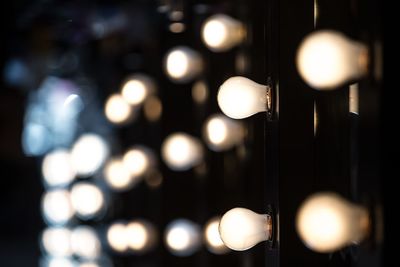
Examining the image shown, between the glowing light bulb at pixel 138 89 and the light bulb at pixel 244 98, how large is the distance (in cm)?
90

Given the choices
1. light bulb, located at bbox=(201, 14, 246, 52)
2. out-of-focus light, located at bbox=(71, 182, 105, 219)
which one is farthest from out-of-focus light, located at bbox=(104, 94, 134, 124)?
light bulb, located at bbox=(201, 14, 246, 52)

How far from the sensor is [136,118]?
196 centimetres

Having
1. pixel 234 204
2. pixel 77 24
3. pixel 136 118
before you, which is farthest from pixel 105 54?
pixel 234 204

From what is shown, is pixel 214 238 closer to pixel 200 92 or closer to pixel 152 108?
pixel 200 92

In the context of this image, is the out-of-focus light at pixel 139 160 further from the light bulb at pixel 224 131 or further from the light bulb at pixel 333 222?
the light bulb at pixel 333 222

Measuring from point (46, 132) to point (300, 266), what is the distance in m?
2.59

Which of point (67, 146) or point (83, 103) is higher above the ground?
point (83, 103)

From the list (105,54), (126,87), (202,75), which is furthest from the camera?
(105,54)

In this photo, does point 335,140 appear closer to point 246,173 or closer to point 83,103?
point 246,173

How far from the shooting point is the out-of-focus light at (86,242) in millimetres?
2293

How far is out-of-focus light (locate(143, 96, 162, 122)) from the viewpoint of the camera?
181 centimetres

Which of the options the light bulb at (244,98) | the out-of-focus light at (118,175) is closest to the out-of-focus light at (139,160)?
the out-of-focus light at (118,175)

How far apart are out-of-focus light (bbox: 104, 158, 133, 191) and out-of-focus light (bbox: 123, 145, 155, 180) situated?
62 millimetres

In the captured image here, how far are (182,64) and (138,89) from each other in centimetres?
43
